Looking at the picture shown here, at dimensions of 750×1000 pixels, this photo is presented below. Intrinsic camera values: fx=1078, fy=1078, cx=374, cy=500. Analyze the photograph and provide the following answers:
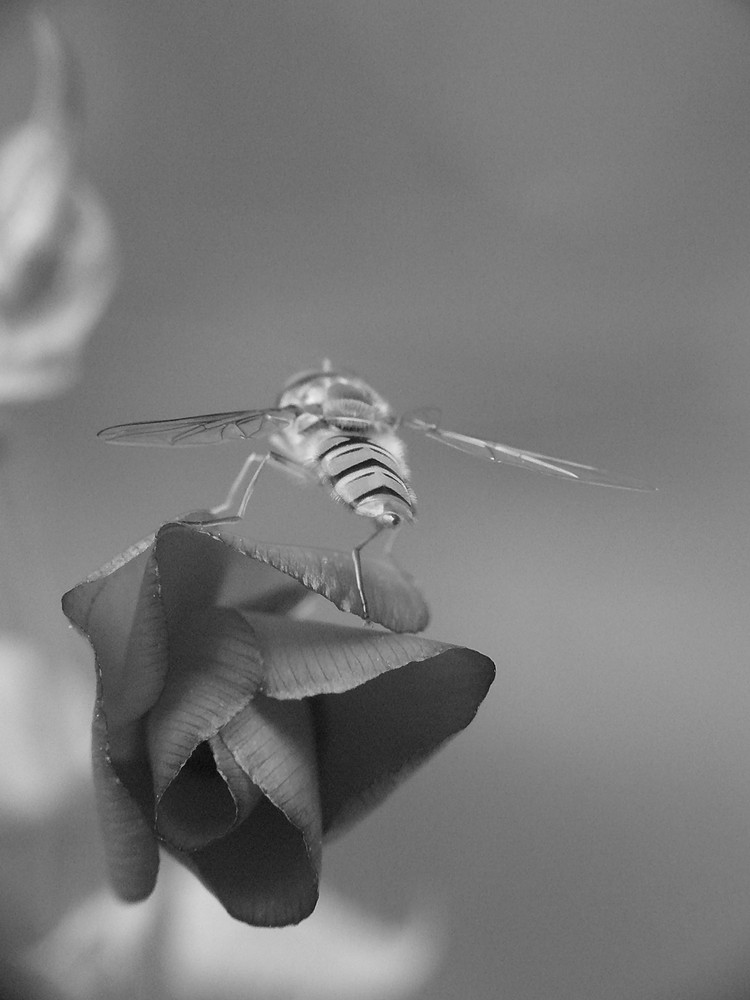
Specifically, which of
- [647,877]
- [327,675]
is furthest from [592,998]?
[327,675]

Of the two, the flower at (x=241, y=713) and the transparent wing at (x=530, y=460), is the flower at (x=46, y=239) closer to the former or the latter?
the transparent wing at (x=530, y=460)

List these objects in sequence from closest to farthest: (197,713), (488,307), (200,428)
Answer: (197,713) < (200,428) < (488,307)

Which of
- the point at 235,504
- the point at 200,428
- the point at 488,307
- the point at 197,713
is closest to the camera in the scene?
the point at 197,713

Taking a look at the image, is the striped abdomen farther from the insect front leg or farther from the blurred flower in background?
the blurred flower in background

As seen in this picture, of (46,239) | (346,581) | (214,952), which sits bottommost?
(214,952)

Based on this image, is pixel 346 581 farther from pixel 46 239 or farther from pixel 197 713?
pixel 46 239

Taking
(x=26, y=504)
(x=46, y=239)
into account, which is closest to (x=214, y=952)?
(x=26, y=504)
